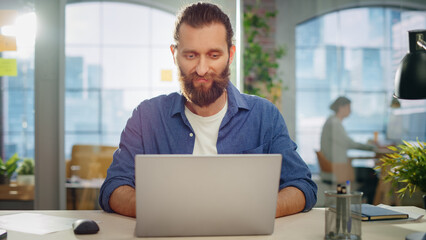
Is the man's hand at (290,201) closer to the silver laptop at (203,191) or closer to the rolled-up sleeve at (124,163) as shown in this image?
the silver laptop at (203,191)

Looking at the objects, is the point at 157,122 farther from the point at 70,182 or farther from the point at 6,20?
the point at 6,20

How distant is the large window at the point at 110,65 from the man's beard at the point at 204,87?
55.9 inches

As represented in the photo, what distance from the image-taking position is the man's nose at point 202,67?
164 centimetres

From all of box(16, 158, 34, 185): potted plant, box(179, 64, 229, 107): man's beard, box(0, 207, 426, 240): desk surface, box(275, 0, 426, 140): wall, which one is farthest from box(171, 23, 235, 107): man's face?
box(275, 0, 426, 140): wall

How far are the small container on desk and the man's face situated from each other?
743 millimetres

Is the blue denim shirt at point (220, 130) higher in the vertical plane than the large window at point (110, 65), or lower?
lower

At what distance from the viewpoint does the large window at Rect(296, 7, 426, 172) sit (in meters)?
4.09

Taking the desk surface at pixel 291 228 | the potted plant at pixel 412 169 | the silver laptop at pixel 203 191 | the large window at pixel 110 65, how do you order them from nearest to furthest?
the silver laptop at pixel 203 191
the desk surface at pixel 291 228
the potted plant at pixel 412 169
the large window at pixel 110 65

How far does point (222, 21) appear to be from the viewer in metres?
1.75

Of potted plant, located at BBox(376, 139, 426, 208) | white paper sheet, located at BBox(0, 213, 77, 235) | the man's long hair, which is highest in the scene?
the man's long hair

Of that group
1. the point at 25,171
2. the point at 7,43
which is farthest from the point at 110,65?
the point at 25,171

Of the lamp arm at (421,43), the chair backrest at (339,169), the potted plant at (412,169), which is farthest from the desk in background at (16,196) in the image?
the chair backrest at (339,169)

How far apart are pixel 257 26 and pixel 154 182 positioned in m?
3.52

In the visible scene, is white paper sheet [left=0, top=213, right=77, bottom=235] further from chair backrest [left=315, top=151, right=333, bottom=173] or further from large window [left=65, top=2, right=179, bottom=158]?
chair backrest [left=315, top=151, right=333, bottom=173]
